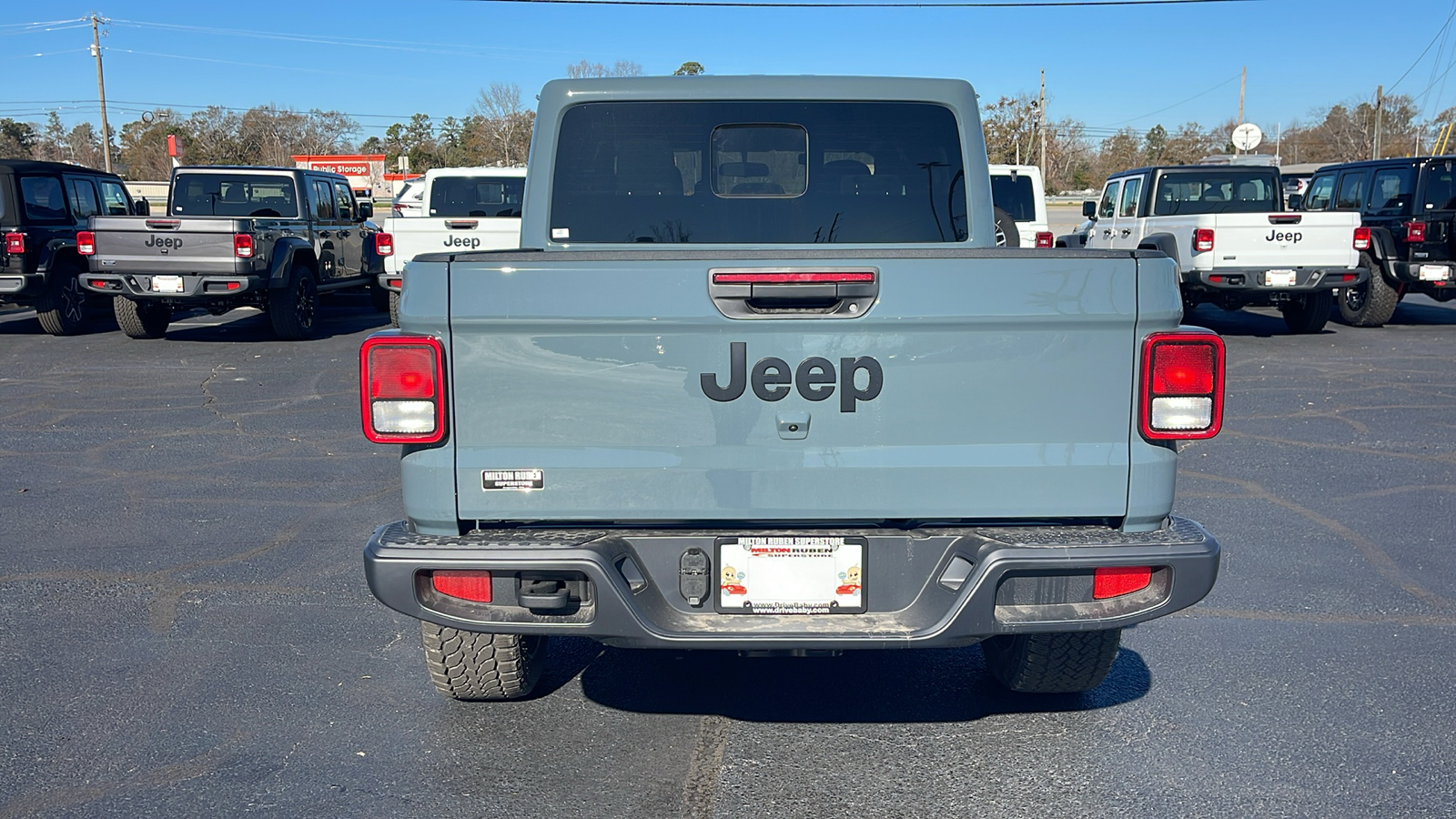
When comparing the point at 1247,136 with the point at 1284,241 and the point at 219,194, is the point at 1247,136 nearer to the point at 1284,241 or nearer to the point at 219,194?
the point at 1284,241

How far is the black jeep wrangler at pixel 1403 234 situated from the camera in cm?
1401

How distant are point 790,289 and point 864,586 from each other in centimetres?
81

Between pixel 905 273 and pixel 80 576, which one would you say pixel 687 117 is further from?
pixel 80 576

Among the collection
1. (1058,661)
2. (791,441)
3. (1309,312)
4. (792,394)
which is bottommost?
(1058,661)

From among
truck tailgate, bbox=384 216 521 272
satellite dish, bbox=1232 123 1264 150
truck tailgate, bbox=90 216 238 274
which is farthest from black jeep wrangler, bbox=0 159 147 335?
satellite dish, bbox=1232 123 1264 150

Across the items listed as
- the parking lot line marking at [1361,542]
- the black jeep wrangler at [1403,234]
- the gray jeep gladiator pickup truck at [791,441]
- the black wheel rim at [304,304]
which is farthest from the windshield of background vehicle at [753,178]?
the black jeep wrangler at [1403,234]

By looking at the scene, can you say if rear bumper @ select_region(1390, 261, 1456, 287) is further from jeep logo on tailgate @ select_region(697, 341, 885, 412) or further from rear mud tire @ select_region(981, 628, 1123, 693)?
jeep logo on tailgate @ select_region(697, 341, 885, 412)

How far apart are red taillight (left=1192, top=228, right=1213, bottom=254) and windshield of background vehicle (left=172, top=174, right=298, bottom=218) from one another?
11.2m

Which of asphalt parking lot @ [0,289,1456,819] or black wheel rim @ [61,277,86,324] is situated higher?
black wheel rim @ [61,277,86,324]

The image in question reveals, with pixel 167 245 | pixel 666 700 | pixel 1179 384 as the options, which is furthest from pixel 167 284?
pixel 1179 384

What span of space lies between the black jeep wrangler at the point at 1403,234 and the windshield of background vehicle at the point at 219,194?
1359 centimetres

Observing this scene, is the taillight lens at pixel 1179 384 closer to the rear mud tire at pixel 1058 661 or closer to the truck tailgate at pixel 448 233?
the rear mud tire at pixel 1058 661

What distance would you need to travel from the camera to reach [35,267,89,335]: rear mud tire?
14055 millimetres

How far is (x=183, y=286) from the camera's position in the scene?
12.9 meters
